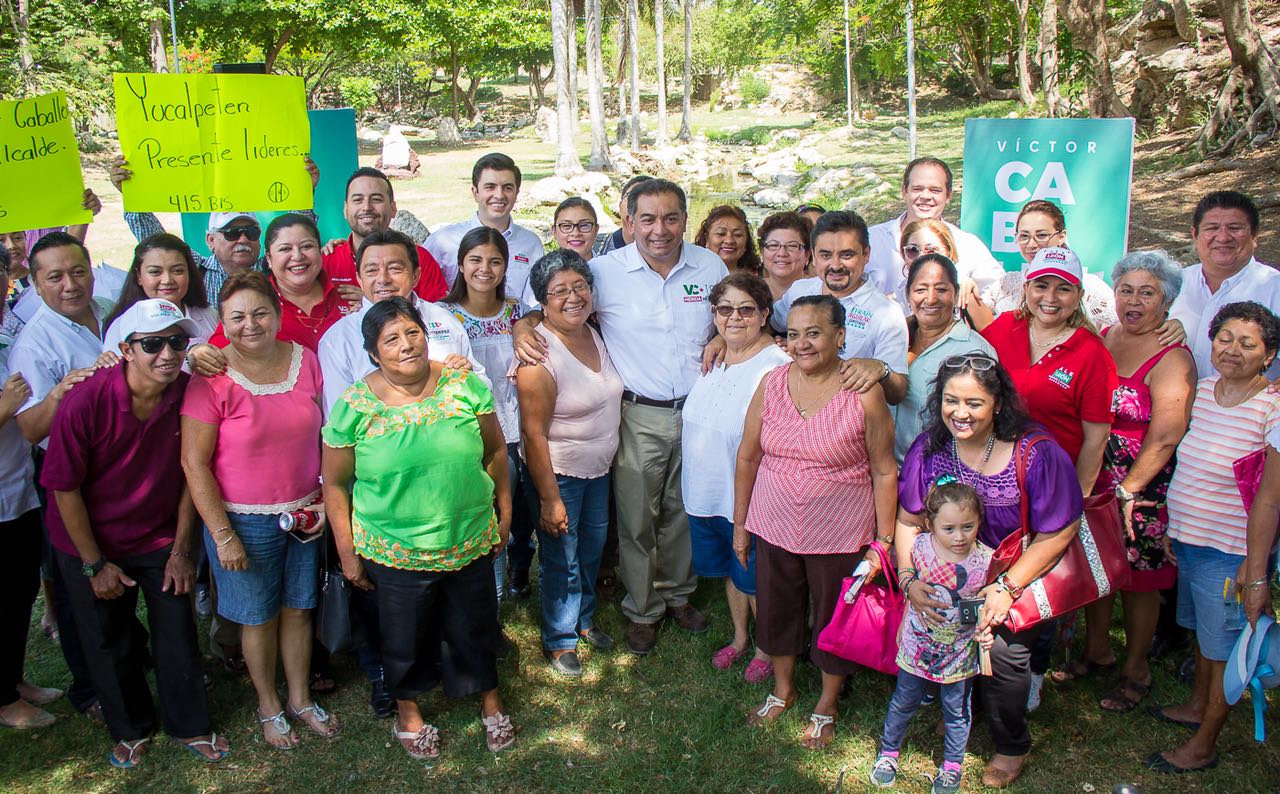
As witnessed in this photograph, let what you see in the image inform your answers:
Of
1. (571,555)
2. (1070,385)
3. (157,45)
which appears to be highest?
(157,45)

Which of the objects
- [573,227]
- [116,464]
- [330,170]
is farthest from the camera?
[330,170]

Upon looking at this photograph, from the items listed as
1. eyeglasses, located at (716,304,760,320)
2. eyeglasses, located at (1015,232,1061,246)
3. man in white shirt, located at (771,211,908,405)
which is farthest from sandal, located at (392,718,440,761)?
eyeglasses, located at (1015,232,1061,246)

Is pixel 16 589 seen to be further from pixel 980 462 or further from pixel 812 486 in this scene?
pixel 980 462

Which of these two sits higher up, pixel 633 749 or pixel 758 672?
pixel 758 672

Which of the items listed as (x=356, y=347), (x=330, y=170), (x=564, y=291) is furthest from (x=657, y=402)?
(x=330, y=170)

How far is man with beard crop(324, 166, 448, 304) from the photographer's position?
501 cm

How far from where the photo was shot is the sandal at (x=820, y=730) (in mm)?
4074

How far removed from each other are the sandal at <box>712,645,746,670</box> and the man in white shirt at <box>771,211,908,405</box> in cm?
153

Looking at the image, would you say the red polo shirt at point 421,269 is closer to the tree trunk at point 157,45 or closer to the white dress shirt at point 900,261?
the white dress shirt at point 900,261

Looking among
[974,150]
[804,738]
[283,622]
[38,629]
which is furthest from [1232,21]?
[38,629]

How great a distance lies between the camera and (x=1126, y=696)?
4207 millimetres

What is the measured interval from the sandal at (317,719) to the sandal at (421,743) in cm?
33

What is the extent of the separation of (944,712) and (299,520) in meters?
2.74

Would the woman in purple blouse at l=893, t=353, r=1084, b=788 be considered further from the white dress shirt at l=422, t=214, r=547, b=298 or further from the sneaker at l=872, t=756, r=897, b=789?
the white dress shirt at l=422, t=214, r=547, b=298
